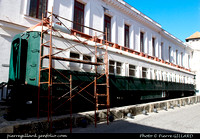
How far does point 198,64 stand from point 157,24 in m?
18.3

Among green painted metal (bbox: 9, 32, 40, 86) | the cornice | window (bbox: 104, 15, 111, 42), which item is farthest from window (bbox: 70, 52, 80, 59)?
the cornice

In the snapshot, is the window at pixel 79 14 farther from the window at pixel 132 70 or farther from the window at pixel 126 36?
the window at pixel 126 36

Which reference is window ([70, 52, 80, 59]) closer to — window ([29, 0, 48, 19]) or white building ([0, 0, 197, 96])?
white building ([0, 0, 197, 96])

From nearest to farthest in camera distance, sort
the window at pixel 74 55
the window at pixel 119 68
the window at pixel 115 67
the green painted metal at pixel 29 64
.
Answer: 1. the green painted metal at pixel 29 64
2. the window at pixel 74 55
3. the window at pixel 115 67
4. the window at pixel 119 68

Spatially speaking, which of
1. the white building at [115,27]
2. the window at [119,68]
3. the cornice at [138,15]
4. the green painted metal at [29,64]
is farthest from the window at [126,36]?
the green painted metal at [29,64]

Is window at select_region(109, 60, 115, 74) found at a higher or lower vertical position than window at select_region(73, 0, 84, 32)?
lower

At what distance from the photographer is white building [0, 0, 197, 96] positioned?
9.88 meters

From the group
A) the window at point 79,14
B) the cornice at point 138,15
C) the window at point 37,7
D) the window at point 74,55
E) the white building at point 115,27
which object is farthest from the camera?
the cornice at point 138,15

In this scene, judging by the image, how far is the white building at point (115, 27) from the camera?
9883 millimetres

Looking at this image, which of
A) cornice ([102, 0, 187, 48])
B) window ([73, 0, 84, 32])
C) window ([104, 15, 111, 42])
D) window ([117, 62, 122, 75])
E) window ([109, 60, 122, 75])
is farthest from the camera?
cornice ([102, 0, 187, 48])

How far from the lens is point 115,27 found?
16344mm

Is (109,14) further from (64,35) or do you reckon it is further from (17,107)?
(17,107)

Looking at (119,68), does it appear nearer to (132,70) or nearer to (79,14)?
(132,70)

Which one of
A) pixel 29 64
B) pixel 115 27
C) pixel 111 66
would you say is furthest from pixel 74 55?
pixel 115 27
